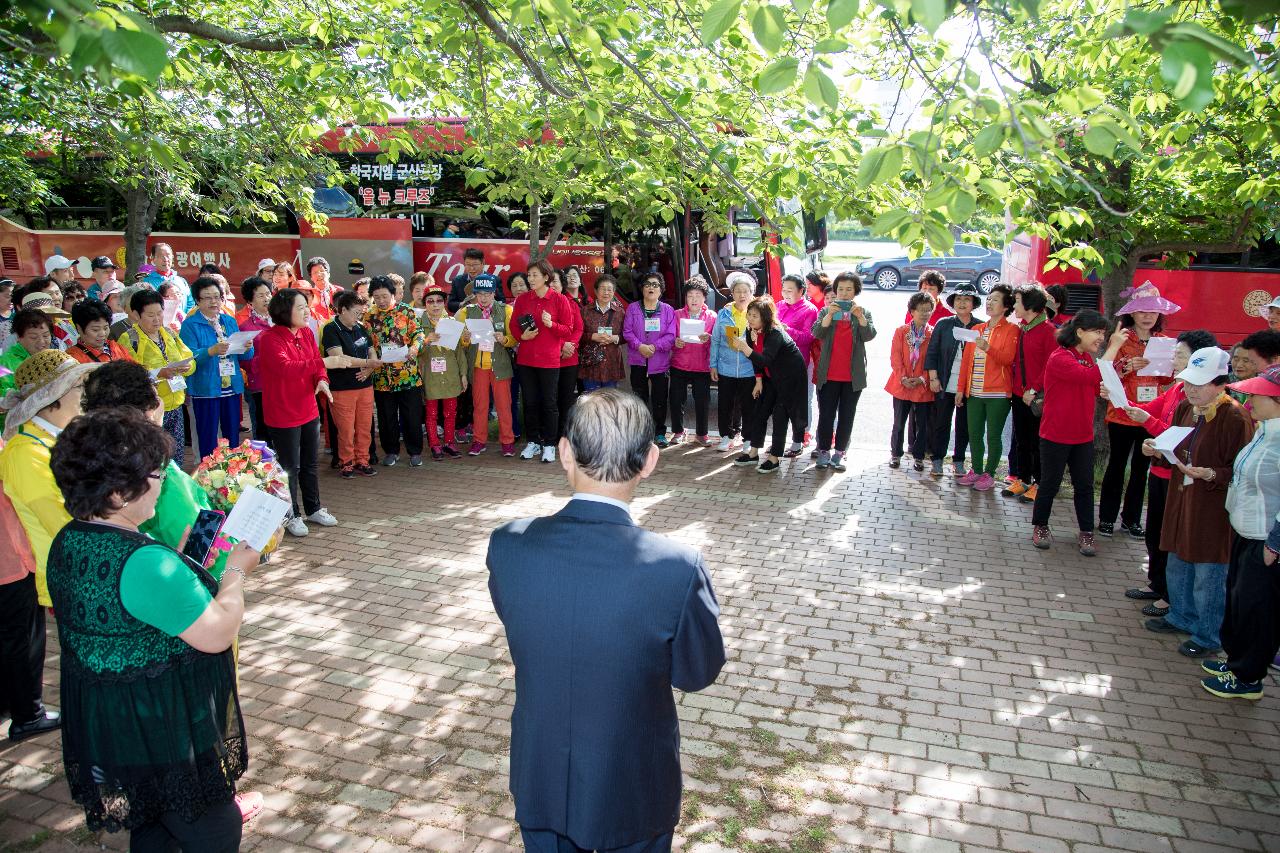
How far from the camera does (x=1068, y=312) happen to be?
11.1 m

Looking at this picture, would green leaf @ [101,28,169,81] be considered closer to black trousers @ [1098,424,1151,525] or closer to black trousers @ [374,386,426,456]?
black trousers @ [374,386,426,456]

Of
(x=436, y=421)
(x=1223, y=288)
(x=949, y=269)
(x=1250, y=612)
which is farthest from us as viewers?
(x=949, y=269)

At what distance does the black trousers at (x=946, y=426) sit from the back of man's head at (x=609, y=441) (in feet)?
23.1

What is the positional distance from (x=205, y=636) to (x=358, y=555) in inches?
164

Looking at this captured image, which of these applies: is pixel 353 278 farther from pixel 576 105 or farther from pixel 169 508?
pixel 169 508

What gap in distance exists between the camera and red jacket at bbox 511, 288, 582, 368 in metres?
8.95

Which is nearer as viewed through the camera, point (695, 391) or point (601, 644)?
point (601, 644)

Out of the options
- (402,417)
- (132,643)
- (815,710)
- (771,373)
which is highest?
(771,373)

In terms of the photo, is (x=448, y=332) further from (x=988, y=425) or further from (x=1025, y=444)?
(x=1025, y=444)

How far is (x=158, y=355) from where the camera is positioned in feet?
23.0

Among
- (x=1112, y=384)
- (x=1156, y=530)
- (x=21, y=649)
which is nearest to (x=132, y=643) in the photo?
(x=21, y=649)

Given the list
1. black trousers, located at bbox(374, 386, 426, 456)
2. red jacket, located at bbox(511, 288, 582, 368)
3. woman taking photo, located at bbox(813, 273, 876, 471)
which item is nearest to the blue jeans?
woman taking photo, located at bbox(813, 273, 876, 471)

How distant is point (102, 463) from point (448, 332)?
250 inches

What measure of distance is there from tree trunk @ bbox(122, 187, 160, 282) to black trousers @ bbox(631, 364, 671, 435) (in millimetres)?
7923
